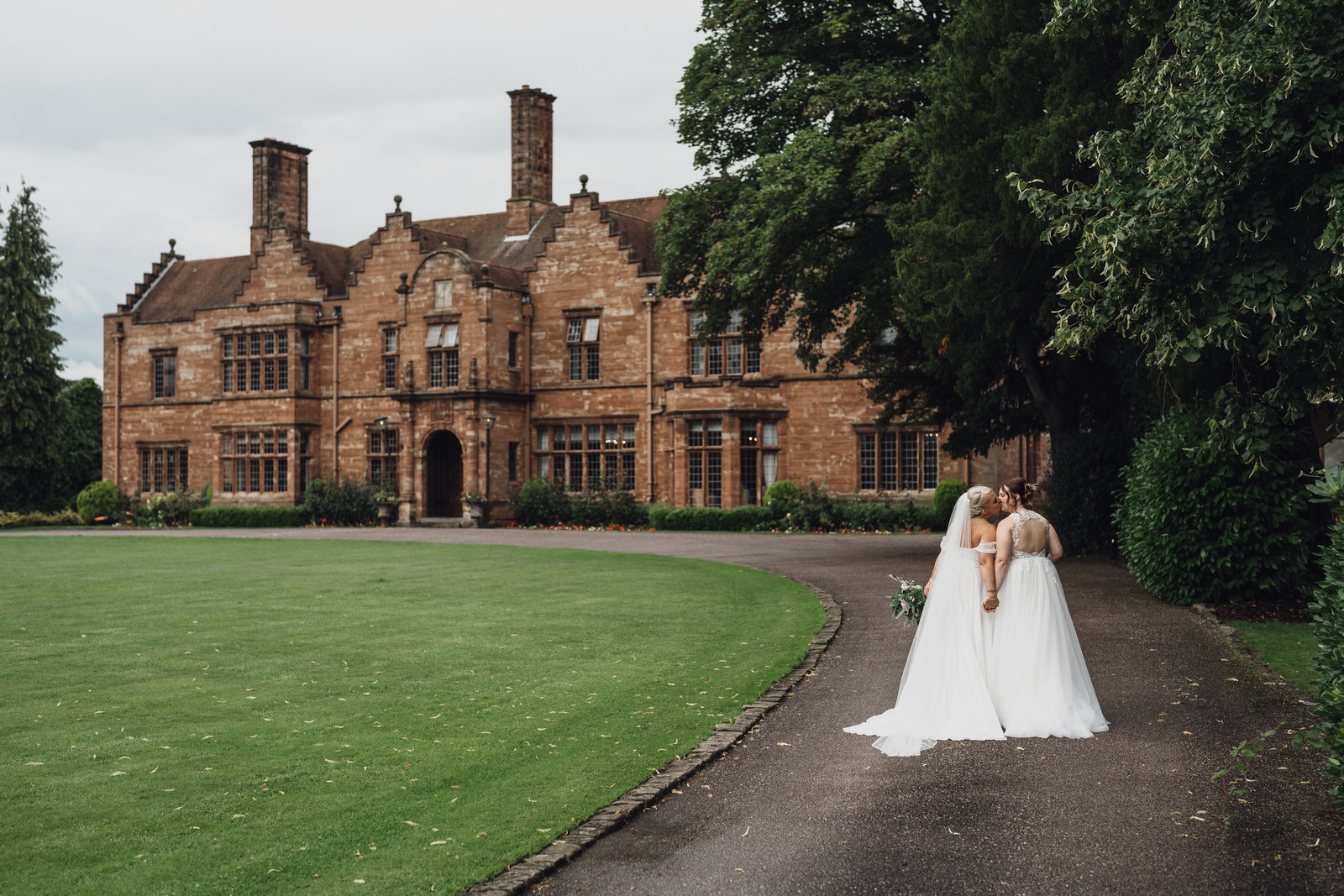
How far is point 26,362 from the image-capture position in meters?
49.2

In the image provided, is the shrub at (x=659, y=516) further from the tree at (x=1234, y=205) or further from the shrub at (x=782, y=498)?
the tree at (x=1234, y=205)

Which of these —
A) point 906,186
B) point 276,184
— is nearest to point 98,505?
point 276,184

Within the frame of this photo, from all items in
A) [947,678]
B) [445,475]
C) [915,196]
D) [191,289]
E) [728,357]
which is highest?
[191,289]

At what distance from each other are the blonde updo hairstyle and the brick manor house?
2577 centimetres

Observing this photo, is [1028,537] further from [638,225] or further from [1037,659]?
[638,225]

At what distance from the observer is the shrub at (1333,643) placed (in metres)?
6.34

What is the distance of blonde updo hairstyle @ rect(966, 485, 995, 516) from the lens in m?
9.54

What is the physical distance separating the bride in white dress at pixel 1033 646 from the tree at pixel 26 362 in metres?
47.3

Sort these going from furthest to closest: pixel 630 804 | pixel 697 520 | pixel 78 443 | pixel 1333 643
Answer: pixel 78 443
pixel 697 520
pixel 630 804
pixel 1333 643

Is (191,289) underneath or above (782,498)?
above

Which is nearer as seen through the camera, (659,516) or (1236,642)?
(1236,642)

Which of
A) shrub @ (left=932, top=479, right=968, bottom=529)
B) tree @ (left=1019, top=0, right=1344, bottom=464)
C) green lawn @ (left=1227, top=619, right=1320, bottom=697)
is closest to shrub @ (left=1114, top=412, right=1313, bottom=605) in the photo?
green lawn @ (left=1227, top=619, right=1320, bottom=697)

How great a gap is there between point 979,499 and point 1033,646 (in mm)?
1176

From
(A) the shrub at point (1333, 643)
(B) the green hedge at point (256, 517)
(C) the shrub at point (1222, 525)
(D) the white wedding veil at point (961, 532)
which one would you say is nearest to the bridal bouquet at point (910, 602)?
(D) the white wedding veil at point (961, 532)
